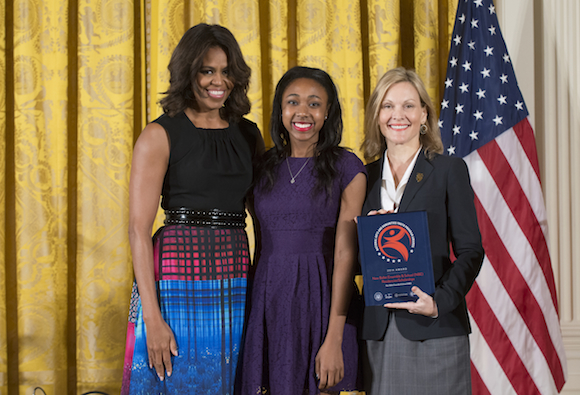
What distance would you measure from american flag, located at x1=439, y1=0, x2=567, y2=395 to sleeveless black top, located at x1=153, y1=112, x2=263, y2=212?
1.15 meters

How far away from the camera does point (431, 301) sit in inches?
52.4

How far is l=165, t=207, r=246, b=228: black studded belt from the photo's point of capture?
60.0 inches

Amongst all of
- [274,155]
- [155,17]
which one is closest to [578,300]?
[274,155]

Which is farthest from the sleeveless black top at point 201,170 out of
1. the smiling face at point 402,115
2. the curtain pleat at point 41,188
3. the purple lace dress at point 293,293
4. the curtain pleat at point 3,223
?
the curtain pleat at point 3,223

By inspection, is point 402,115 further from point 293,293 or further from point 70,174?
point 70,174

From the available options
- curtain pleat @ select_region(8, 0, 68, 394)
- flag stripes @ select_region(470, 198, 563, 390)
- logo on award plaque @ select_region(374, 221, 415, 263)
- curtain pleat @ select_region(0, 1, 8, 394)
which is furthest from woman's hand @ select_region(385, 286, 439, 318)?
curtain pleat @ select_region(0, 1, 8, 394)

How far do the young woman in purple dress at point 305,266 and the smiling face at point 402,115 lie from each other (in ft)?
0.49

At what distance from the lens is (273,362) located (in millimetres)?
1485

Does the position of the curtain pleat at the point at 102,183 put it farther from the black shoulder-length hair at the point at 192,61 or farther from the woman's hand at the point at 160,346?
the woman's hand at the point at 160,346

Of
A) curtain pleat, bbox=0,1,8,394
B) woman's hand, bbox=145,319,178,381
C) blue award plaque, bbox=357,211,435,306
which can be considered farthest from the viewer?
curtain pleat, bbox=0,1,8,394

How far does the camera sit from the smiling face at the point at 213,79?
5.16ft

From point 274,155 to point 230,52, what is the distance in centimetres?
36

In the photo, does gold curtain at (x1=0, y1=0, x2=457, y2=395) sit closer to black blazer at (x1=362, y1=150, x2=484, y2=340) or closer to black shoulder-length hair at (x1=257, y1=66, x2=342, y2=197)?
black shoulder-length hair at (x1=257, y1=66, x2=342, y2=197)

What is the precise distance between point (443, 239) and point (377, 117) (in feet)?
1.48
